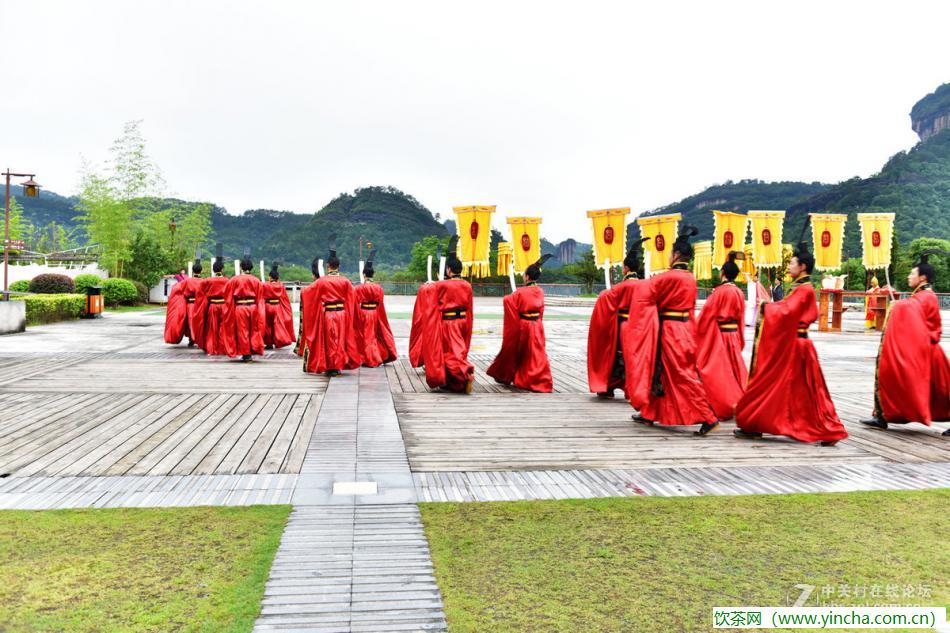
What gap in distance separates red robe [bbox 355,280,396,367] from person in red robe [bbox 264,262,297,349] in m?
Answer: 3.19

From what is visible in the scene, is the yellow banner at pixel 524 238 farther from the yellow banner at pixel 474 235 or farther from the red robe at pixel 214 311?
the red robe at pixel 214 311

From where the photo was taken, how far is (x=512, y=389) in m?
8.46

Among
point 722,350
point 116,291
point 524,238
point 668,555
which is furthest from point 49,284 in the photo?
point 668,555

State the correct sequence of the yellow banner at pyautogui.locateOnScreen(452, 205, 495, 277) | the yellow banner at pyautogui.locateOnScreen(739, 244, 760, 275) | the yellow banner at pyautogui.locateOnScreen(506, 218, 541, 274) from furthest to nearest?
the yellow banner at pyautogui.locateOnScreen(739, 244, 760, 275)
the yellow banner at pyautogui.locateOnScreen(452, 205, 495, 277)
the yellow banner at pyautogui.locateOnScreen(506, 218, 541, 274)

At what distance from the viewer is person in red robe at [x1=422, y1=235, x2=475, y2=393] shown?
7973 mm

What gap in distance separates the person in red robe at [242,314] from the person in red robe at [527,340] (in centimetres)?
507

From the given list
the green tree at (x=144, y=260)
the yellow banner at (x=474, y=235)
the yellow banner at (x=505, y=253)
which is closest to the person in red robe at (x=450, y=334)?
the yellow banner at (x=505, y=253)

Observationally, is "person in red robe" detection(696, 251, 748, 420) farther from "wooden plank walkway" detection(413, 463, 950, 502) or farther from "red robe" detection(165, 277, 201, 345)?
"red robe" detection(165, 277, 201, 345)

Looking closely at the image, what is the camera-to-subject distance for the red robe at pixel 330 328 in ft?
31.1

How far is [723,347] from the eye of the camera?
6.62 m

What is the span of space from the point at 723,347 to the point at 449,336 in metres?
3.33

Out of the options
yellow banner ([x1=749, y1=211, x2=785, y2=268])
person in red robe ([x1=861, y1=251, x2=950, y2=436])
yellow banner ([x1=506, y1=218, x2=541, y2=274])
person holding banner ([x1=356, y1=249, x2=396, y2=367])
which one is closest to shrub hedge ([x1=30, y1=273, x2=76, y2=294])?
person holding banner ([x1=356, y1=249, x2=396, y2=367])

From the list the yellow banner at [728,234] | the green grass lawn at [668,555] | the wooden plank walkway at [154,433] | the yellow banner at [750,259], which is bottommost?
the wooden plank walkway at [154,433]

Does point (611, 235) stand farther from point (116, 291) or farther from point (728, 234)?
point (116, 291)
